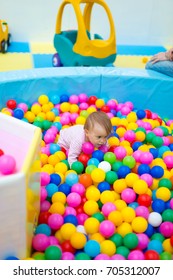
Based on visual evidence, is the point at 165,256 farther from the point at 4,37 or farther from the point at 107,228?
the point at 4,37

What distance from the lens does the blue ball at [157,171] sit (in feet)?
4.54

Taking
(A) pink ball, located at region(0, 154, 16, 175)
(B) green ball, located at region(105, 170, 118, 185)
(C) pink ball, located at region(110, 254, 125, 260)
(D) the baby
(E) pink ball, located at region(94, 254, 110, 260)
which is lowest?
(C) pink ball, located at region(110, 254, 125, 260)

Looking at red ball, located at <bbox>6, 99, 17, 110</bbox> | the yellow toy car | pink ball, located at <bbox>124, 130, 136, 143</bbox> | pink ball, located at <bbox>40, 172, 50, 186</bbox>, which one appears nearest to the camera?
pink ball, located at <bbox>40, 172, 50, 186</bbox>

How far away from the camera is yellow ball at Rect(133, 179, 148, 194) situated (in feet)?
4.23

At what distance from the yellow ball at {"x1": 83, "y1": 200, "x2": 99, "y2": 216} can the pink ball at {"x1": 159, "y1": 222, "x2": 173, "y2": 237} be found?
252 millimetres

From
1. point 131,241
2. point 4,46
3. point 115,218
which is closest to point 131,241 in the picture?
point 131,241

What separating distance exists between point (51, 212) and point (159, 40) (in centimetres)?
281

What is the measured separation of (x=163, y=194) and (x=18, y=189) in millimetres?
683

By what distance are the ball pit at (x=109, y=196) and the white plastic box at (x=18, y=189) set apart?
0.13 metres

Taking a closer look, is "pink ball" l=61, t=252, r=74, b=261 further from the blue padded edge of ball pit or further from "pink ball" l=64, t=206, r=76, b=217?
the blue padded edge of ball pit

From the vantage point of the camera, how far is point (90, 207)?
1235 mm

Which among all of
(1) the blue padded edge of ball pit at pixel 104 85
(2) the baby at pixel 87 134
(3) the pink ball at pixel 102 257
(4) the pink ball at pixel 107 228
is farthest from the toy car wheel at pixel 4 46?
(3) the pink ball at pixel 102 257

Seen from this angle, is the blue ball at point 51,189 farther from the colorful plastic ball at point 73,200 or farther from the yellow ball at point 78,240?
the yellow ball at point 78,240

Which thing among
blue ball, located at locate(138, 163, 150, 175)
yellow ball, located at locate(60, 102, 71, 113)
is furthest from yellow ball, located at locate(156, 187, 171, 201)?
yellow ball, located at locate(60, 102, 71, 113)
